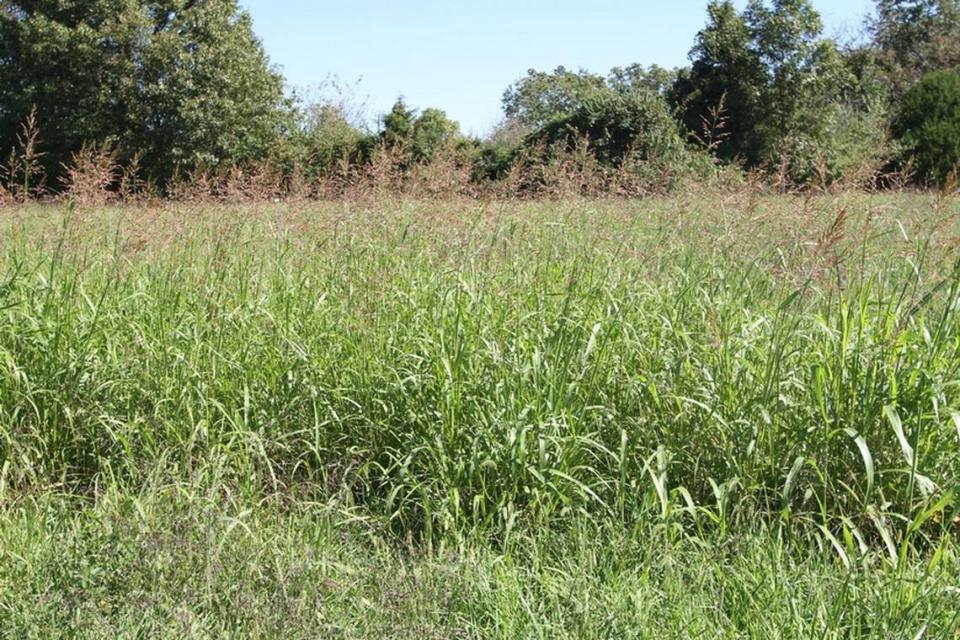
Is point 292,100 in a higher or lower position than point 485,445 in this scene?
higher

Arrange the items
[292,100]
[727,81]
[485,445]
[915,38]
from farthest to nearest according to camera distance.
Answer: [915,38] → [292,100] → [727,81] → [485,445]

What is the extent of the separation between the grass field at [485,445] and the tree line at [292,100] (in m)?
11.7

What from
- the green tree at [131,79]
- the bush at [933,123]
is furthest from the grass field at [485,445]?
the green tree at [131,79]

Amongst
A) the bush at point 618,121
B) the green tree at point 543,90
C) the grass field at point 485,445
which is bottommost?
the grass field at point 485,445

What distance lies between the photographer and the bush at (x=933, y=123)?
58.0 feet

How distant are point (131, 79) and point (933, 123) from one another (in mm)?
18127

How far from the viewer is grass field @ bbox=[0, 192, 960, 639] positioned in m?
2.51

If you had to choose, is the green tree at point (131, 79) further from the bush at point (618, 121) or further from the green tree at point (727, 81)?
the green tree at point (727, 81)

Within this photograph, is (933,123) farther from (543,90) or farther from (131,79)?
(543,90)

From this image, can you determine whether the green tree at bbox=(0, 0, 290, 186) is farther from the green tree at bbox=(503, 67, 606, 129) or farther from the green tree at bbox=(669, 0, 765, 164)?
the green tree at bbox=(503, 67, 606, 129)

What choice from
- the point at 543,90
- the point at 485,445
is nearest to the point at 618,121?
the point at 485,445

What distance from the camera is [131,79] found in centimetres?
2216

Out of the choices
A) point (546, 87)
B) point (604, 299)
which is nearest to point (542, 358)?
point (604, 299)

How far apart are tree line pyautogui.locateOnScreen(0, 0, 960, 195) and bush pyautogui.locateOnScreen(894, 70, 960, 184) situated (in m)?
0.03
